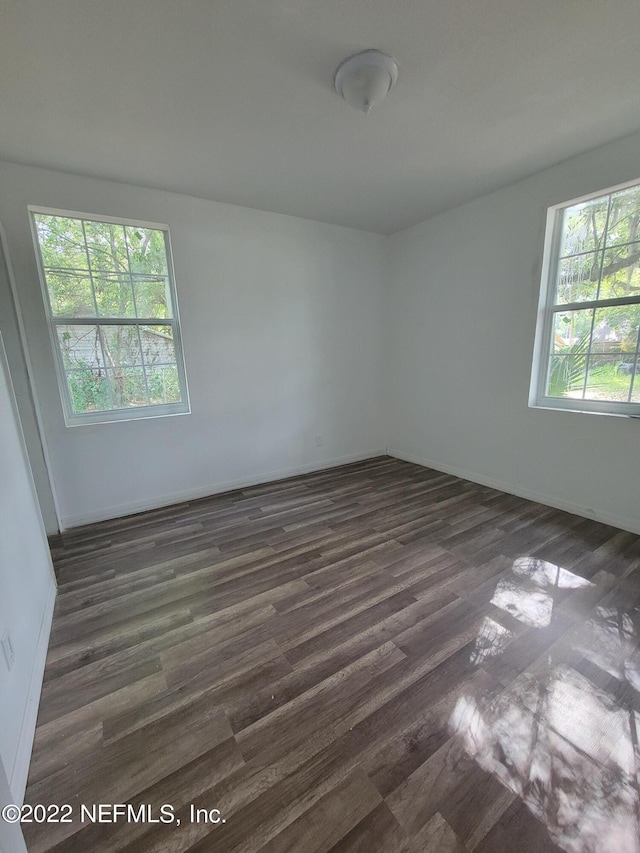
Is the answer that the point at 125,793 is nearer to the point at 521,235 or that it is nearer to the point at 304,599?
the point at 304,599

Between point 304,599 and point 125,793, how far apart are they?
1.04 meters

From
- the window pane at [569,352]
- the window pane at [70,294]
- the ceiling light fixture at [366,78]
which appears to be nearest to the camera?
the ceiling light fixture at [366,78]

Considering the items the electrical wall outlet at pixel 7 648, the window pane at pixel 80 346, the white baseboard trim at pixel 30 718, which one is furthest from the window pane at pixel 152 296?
the electrical wall outlet at pixel 7 648

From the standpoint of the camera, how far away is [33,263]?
2559 mm

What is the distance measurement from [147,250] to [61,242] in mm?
602

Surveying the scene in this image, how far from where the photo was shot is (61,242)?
268cm

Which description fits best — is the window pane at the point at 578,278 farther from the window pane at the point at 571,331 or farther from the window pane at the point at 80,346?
the window pane at the point at 80,346

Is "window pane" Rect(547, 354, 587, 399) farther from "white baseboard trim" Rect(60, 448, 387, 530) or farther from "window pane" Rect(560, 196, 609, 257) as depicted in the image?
"white baseboard trim" Rect(60, 448, 387, 530)

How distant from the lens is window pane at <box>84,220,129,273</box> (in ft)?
9.10

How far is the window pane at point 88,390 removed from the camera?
9.36 feet

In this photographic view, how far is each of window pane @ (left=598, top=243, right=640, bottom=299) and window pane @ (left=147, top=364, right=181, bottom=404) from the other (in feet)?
11.9

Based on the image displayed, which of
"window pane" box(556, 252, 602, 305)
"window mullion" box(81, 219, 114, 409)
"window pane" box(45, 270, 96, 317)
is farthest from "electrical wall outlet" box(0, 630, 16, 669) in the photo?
"window pane" box(556, 252, 602, 305)

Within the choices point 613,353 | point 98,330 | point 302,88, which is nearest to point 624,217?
point 613,353

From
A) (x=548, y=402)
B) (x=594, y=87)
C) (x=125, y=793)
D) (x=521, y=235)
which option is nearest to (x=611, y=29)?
(x=594, y=87)
